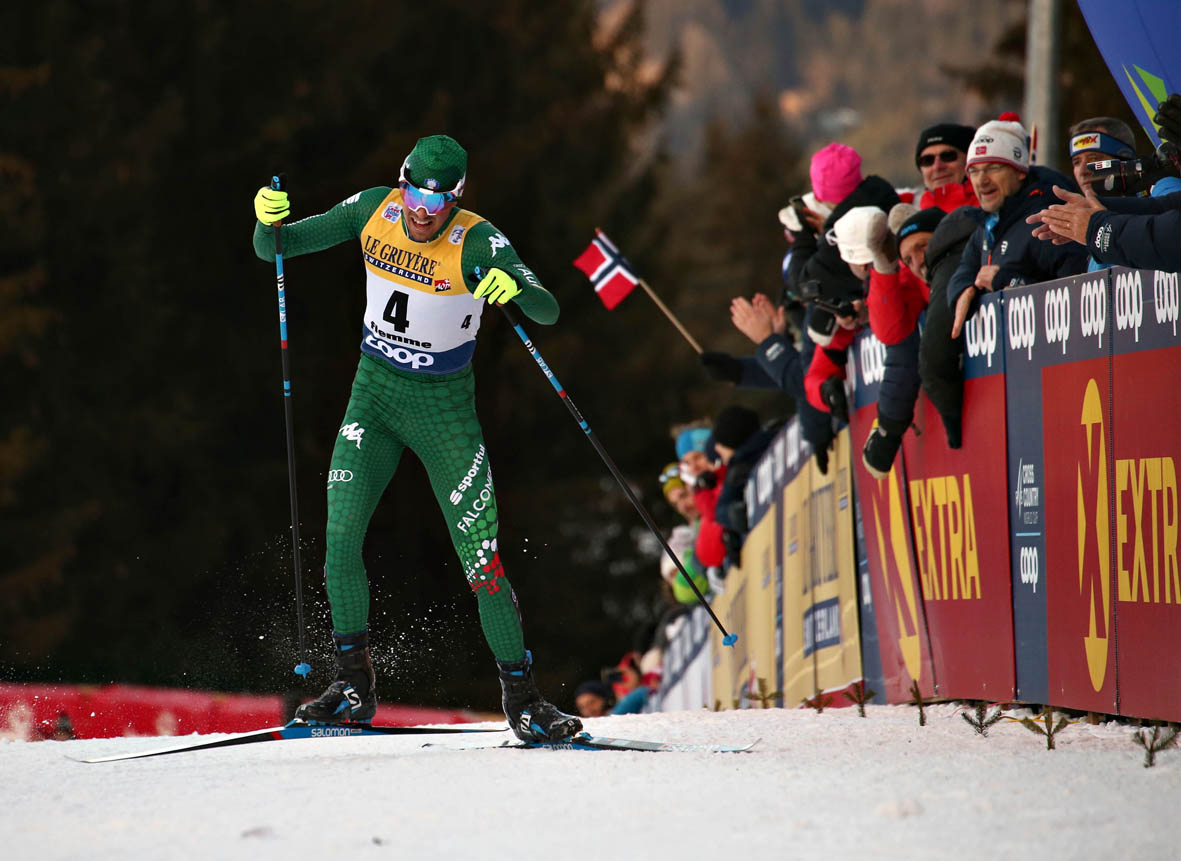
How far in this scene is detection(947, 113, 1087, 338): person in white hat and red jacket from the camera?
6430 millimetres

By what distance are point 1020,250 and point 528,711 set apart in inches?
101

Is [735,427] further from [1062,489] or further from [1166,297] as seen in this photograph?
[1166,297]

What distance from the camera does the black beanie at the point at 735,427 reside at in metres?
10.7

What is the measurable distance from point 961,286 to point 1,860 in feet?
14.1

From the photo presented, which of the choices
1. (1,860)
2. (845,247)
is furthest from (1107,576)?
(1,860)

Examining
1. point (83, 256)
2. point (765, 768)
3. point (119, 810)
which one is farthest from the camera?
point (83, 256)

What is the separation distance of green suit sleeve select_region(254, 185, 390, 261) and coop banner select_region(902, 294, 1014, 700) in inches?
95.8

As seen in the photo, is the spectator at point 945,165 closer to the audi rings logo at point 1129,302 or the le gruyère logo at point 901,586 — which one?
the le gruyère logo at point 901,586

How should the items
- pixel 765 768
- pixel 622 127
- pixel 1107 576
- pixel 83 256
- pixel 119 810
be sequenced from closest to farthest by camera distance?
pixel 119 810 < pixel 765 768 < pixel 1107 576 < pixel 83 256 < pixel 622 127

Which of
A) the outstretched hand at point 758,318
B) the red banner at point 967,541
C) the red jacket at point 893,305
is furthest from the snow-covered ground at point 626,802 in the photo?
the outstretched hand at point 758,318

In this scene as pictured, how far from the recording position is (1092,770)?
15.1ft

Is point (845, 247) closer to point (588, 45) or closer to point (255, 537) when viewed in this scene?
point (255, 537)

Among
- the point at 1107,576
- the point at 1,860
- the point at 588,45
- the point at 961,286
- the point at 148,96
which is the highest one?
the point at 588,45

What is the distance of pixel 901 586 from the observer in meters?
7.54
